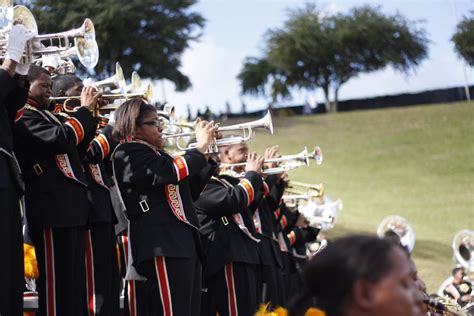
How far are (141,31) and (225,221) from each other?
21.4 meters

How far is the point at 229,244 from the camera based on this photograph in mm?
7176

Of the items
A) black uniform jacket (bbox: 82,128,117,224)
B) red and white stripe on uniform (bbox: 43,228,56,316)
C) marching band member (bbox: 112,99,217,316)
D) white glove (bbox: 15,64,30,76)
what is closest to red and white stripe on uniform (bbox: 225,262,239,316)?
marching band member (bbox: 112,99,217,316)

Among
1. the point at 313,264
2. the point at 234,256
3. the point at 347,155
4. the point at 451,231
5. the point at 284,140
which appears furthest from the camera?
the point at 284,140

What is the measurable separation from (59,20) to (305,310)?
13.2m

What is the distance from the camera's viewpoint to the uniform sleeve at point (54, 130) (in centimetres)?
556

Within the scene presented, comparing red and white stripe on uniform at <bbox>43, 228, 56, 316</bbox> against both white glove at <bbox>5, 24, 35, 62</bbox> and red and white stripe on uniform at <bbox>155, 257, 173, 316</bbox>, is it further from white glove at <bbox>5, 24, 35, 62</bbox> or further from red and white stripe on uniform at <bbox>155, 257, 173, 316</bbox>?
white glove at <bbox>5, 24, 35, 62</bbox>

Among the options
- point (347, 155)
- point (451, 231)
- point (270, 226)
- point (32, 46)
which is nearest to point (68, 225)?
point (32, 46)

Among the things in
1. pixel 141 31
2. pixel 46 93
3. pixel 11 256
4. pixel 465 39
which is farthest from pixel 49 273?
pixel 141 31

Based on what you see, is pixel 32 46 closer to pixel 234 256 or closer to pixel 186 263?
pixel 186 263

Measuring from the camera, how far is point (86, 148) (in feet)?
19.6

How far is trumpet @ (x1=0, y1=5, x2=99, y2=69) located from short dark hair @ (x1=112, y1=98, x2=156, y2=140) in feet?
1.57

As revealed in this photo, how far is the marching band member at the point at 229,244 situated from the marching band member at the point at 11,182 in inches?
82.0

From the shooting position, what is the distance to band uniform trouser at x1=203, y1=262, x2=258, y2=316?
23.5ft

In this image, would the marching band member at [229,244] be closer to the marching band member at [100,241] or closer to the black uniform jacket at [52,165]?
the marching band member at [100,241]
